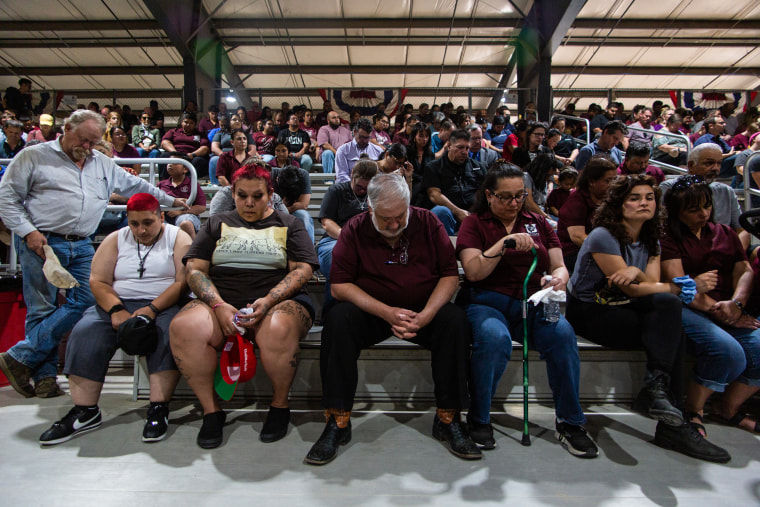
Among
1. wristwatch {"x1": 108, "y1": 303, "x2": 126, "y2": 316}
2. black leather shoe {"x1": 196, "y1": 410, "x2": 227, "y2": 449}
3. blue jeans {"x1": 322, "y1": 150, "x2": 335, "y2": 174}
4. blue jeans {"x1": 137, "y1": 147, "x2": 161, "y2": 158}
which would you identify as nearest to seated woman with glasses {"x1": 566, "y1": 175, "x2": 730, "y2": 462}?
black leather shoe {"x1": 196, "y1": 410, "x2": 227, "y2": 449}

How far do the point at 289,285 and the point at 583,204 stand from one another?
6.33ft

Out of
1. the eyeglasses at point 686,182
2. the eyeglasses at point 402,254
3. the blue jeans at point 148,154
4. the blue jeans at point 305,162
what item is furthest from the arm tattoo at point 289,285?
the blue jeans at point 148,154

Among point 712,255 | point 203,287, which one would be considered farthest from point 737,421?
point 203,287

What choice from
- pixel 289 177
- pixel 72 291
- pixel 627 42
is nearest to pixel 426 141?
pixel 289 177

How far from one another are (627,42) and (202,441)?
43.2ft

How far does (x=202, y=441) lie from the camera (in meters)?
2.04

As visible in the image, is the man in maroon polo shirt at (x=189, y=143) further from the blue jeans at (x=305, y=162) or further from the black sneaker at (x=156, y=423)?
the black sneaker at (x=156, y=423)

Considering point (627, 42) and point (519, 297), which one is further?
point (627, 42)

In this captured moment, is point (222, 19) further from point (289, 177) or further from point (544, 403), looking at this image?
point (544, 403)

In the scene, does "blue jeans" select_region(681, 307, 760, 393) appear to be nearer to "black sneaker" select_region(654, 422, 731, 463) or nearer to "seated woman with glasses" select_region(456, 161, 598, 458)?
"black sneaker" select_region(654, 422, 731, 463)

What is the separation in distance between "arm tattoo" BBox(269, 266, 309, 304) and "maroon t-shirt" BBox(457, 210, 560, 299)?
816 mm

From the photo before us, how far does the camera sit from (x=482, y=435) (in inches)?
80.0

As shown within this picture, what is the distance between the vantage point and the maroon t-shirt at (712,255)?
8.04ft

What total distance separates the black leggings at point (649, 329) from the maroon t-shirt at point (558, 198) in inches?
76.7
